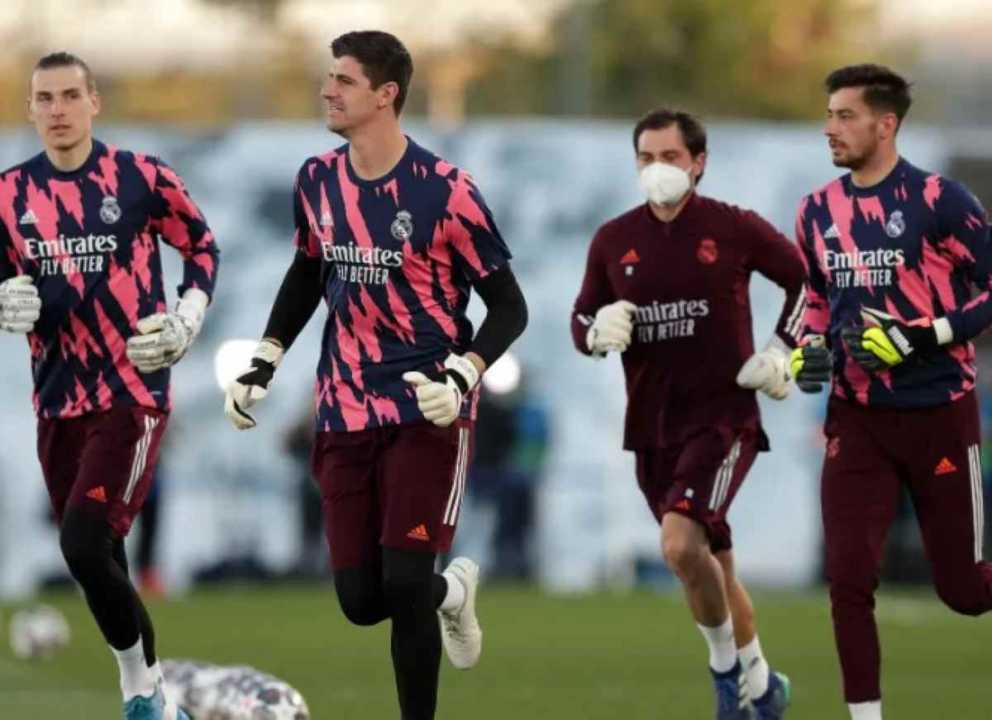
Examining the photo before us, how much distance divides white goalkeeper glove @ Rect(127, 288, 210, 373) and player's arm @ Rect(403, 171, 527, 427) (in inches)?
49.4

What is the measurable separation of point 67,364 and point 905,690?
5275mm

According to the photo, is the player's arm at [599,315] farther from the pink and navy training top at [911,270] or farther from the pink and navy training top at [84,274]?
the pink and navy training top at [84,274]

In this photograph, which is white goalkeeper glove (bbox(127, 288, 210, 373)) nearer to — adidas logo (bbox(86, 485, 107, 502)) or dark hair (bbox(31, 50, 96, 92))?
adidas logo (bbox(86, 485, 107, 502))

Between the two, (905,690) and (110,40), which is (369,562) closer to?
(905,690)

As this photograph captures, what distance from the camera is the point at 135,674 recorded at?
Answer: 9250 mm

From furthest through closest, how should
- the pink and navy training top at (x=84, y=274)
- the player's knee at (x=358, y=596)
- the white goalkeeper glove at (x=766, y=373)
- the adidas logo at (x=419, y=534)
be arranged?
the white goalkeeper glove at (x=766, y=373), the pink and navy training top at (x=84, y=274), the player's knee at (x=358, y=596), the adidas logo at (x=419, y=534)

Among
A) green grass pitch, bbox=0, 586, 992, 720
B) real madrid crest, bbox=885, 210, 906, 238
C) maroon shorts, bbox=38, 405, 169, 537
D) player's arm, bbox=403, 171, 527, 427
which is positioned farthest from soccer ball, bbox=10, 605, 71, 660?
real madrid crest, bbox=885, 210, 906, 238

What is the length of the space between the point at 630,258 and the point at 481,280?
1.76 meters

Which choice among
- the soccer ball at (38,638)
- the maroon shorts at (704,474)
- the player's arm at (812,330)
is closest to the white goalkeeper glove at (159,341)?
the maroon shorts at (704,474)

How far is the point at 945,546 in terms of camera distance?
29.9 ft

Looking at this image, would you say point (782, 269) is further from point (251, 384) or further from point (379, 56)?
point (251, 384)

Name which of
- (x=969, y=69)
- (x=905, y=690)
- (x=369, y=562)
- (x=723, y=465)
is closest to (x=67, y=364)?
(x=369, y=562)

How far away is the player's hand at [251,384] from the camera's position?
29.0ft

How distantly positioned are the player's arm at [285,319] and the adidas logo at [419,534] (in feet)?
2.57
